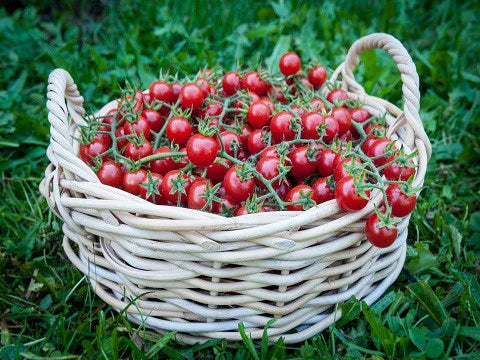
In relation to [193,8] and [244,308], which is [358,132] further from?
[193,8]

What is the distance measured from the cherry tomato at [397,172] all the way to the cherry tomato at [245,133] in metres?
0.42

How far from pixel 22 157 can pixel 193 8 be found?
1214 mm

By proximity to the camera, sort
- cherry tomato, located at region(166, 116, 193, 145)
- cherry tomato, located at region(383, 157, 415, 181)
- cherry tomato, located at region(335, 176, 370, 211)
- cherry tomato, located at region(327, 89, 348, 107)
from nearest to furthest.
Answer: cherry tomato, located at region(335, 176, 370, 211) → cherry tomato, located at region(383, 157, 415, 181) → cherry tomato, located at region(166, 116, 193, 145) → cherry tomato, located at region(327, 89, 348, 107)

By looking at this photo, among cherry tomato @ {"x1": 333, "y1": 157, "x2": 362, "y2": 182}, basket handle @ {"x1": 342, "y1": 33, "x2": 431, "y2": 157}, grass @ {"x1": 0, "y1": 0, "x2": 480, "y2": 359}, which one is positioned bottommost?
grass @ {"x1": 0, "y1": 0, "x2": 480, "y2": 359}

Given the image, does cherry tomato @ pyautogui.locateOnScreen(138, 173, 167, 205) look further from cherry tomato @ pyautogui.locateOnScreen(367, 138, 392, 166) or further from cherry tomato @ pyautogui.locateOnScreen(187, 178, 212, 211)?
cherry tomato @ pyautogui.locateOnScreen(367, 138, 392, 166)

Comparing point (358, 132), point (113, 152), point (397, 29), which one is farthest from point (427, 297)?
point (397, 29)

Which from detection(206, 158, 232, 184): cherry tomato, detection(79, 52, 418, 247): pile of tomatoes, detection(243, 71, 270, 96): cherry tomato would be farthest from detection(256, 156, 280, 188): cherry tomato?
detection(243, 71, 270, 96): cherry tomato

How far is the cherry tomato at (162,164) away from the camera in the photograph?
57.2 inches

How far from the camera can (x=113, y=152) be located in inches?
56.5

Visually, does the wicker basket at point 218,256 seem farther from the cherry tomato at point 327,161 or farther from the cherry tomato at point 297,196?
the cherry tomato at point 327,161

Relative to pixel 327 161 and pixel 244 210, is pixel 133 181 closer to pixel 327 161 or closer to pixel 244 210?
pixel 244 210

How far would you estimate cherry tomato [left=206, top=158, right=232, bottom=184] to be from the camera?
139cm

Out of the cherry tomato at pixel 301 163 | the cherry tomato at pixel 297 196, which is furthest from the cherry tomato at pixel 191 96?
the cherry tomato at pixel 297 196

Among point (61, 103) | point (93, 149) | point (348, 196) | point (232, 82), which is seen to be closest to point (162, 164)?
point (93, 149)
